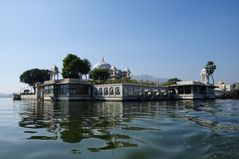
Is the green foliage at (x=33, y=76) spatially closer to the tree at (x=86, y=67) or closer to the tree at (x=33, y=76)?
the tree at (x=33, y=76)

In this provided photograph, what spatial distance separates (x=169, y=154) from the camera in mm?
7090

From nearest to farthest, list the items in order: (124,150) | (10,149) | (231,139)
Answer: (124,150)
(10,149)
(231,139)

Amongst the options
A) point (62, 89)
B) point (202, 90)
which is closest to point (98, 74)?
point (62, 89)

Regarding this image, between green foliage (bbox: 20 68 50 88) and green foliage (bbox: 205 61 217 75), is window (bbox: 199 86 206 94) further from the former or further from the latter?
green foliage (bbox: 20 68 50 88)

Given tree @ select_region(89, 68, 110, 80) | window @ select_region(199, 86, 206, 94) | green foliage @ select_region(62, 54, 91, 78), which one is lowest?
window @ select_region(199, 86, 206, 94)

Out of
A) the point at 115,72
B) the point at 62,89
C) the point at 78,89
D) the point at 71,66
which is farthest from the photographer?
the point at 115,72

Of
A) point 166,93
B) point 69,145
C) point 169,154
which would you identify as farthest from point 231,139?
point 166,93

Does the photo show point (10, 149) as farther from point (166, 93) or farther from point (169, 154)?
point (166, 93)

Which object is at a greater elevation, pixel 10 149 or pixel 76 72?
pixel 76 72

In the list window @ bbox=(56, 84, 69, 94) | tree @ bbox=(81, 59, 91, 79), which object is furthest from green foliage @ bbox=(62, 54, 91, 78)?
window @ bbox=(56, 84, 69, 94)

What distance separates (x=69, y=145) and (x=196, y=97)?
72.6m

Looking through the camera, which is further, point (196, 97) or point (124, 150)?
point (196, 97)

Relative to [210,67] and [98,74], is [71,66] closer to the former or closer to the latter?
[98,74]

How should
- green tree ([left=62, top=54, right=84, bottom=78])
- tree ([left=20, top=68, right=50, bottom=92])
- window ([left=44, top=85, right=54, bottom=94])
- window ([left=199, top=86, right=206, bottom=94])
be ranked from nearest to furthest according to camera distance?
window ([left=44, top=85, right=54, bottom=94]) < window ([left=199, top=86, right=206, bottom=94]) < green tree ([left=62, top=54, right=84, bottom=78]) < tree ([left=20, top=68, right=50, bottom=92])
